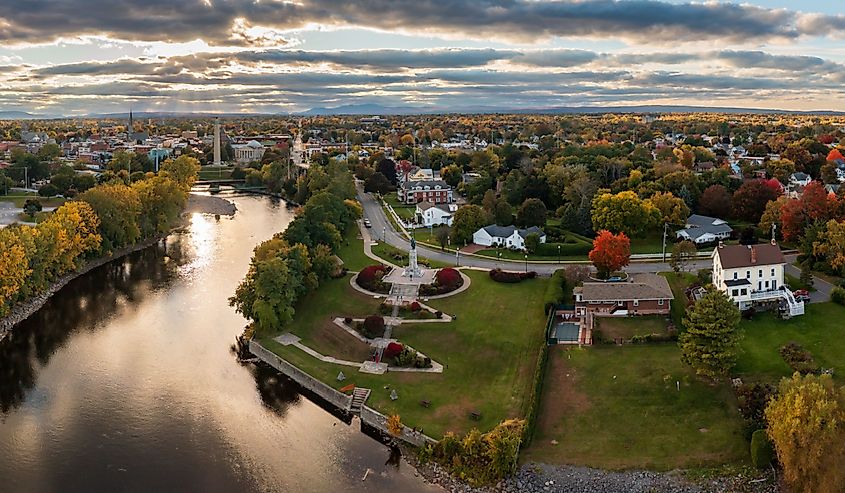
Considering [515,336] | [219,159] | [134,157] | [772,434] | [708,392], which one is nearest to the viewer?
[772,434]

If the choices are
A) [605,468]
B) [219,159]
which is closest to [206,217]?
[219,159]

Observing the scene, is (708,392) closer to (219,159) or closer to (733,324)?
(733,324)

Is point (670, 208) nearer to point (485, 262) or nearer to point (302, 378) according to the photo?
point (485, 262)

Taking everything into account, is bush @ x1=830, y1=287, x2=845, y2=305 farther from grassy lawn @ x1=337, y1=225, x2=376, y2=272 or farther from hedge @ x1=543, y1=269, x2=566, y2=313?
grassy lawn @ x1=337, y1=225, x2=376, y2=272

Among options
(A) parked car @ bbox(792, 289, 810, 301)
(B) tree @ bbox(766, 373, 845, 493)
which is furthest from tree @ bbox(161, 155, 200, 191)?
(B) tree @ bbox(766, 373, 845, 493)

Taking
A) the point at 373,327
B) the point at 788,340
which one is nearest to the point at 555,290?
the point at 373,327

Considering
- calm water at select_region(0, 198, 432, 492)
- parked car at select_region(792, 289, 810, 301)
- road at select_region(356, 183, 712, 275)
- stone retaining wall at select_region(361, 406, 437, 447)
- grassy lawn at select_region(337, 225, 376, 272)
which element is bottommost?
calm water at select_region(0, 198, 432, 492)
